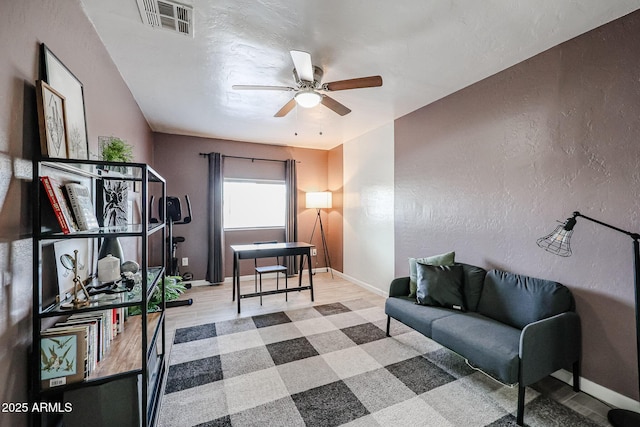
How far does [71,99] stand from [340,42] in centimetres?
181

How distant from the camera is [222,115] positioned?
365 centimetres

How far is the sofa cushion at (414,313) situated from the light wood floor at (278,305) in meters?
0.81

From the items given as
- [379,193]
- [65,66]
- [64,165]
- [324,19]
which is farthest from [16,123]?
[379,193]

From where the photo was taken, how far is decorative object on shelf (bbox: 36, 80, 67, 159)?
1.21 m

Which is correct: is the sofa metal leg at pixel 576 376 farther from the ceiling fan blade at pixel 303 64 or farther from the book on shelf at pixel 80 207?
the book on shelf at pixel 80 207

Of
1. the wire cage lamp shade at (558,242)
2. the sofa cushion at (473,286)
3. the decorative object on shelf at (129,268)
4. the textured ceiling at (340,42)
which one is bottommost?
the sofa cushion at (473,286)

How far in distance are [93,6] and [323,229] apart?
4.58 metres

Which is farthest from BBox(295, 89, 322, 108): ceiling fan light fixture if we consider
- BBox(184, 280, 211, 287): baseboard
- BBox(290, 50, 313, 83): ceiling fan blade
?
BBox(184, 280, 211, 287): baseboard

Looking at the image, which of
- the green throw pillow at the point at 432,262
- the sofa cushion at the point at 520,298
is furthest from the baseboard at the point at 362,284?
the sofa cushion at the point at 520,298

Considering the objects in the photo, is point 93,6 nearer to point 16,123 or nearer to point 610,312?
point 16,123

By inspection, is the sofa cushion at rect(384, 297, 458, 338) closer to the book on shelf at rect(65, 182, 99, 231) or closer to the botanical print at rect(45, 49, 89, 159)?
the book on shelf at rect(65, 182, 99, 231)

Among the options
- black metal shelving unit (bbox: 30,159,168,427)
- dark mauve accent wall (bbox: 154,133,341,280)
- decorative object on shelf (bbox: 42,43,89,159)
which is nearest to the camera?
black metal shelving unit (bbox: 30,159,168,427)

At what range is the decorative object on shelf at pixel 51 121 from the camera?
3.98ft

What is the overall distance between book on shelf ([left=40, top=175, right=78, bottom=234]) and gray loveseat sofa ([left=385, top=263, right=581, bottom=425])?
2470 mm
